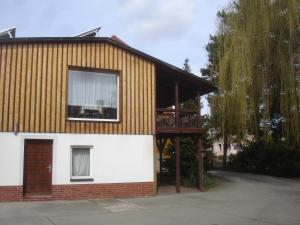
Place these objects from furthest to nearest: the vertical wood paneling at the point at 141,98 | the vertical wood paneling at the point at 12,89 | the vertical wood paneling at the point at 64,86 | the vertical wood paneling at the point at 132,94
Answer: the vertical wood paneling at the point at 141,98, the vertical wood paneling at the point at 132,94, the vertical wood paneling at the point at 64,86, the vertical wood paneling at the point at 12,89

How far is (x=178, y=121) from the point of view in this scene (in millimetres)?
18719

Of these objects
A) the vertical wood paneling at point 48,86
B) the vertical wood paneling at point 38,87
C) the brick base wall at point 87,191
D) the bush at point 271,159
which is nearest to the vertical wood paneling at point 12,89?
the vertical wood paneling at point 38,87

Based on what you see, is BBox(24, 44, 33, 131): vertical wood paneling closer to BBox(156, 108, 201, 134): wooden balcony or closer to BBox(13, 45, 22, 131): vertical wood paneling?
BBox(13, 45, 22, 131): vertical wood paneling

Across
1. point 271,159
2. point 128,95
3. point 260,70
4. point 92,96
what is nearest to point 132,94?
point 128,95

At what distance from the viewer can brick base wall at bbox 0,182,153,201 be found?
1524cm

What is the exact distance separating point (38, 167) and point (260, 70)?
545 inches

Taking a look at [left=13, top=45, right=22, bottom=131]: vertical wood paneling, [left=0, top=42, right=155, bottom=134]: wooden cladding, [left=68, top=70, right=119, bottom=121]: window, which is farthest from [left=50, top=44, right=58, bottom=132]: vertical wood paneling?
[left=13, top=45, right=22, bottom=131]: vertical wood paneling

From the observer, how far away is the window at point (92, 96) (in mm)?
16781

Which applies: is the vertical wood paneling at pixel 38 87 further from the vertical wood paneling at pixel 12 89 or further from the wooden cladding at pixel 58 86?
the vertical wood paneling at pixel 12 89

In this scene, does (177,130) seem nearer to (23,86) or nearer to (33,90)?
(33,90)

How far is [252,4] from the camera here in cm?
2456

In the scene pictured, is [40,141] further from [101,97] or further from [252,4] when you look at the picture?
[252,4]

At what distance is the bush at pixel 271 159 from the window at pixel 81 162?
13421mm

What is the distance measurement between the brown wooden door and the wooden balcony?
4.61 metres
